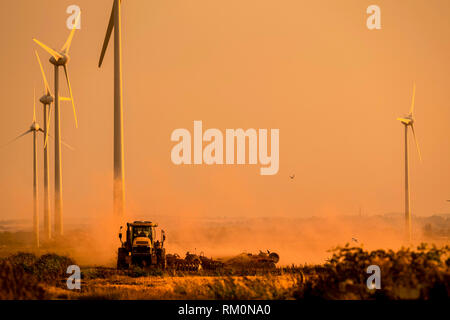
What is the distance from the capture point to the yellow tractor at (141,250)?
5509 centimetres

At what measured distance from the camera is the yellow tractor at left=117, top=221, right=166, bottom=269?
181 ft

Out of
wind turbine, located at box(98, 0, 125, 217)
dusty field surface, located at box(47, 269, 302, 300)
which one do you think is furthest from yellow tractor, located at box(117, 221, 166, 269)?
wind turbine, located at box(98, 0, 125, 217)

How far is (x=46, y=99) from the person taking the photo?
105812mm

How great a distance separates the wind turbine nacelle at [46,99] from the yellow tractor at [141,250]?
52829 millimetres

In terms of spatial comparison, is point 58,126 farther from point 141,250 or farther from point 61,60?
point 141,250

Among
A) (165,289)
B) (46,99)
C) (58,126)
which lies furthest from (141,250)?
(46,99)

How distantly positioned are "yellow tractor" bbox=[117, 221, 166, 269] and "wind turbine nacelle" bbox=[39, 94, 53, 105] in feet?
173

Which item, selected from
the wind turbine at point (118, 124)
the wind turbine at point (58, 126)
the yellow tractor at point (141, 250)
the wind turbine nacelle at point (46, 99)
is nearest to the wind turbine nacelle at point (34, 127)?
the wind turbine nacelle at point (46, 99)

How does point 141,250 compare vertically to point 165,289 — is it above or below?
below

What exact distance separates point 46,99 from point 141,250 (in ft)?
187

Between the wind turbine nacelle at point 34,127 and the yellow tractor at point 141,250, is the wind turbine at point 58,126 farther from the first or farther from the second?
the yellow tractor at point 141,250
